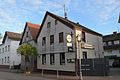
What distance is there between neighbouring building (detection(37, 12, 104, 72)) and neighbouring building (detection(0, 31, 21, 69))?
17.1 metres

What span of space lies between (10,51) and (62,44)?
81.3 feet

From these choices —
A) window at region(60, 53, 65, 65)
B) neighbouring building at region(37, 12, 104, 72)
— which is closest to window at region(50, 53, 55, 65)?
neighbouring building at region(37, 12, 104, 72)

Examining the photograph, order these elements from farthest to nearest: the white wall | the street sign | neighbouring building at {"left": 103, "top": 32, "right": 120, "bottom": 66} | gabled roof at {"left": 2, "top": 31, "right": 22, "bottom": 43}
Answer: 1. gabled roof at {"left": 2, "top": 31, "right": 22, "bottom": 43}
2. neighbouring building at {"left": 103, "top": 32, "right": 120, "bottom": 66}
3. the white wall
4. the street sign

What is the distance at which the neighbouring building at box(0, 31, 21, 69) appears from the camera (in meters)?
50.7

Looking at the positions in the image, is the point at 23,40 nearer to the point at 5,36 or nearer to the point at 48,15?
the point at 48,15

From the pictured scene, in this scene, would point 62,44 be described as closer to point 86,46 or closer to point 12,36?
point 86,46

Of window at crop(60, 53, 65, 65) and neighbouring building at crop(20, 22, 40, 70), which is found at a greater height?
neighbouring building at crop(20, 22, 40, 70)

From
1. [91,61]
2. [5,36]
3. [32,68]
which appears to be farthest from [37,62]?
[5,36]

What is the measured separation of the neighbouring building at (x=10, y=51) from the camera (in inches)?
1996

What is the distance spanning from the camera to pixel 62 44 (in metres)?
29.7

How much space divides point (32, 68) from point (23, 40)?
24.3 feet

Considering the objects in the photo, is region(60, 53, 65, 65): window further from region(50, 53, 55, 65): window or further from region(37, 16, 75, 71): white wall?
Result: region(50, 53, 55, 65): window

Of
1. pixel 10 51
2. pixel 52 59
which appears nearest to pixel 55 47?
pixel 52 59

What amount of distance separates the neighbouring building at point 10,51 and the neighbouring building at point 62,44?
17.1 m
